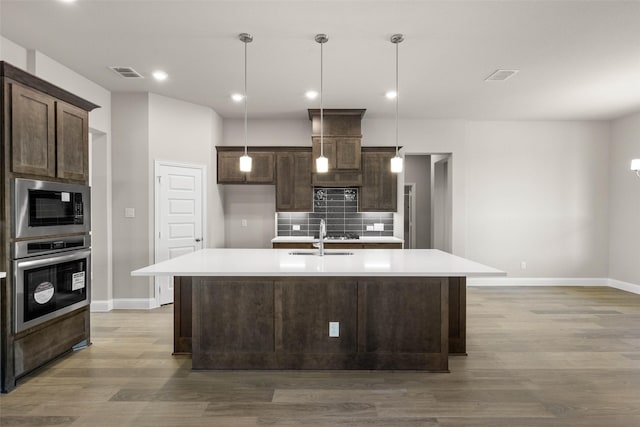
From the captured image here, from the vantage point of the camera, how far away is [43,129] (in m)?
2.95

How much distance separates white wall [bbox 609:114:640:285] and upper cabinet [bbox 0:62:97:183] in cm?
732

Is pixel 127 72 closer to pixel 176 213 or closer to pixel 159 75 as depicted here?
pixel 159 75

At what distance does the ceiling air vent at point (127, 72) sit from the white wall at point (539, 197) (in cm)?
498

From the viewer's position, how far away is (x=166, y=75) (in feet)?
13.8

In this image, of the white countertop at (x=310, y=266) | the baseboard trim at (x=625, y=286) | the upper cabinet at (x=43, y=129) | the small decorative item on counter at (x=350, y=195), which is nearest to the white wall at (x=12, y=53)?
the upper cabinet at (x=43, y=129)

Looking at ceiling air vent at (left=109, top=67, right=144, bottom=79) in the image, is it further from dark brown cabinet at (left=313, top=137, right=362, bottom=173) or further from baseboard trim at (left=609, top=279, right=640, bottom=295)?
baseboard trim at (left=609, top=279, right=640, bottom=295)

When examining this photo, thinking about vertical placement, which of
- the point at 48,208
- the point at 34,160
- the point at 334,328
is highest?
the point at 34,160

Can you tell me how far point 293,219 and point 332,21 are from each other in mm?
3655

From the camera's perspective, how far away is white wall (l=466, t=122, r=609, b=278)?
248 inches

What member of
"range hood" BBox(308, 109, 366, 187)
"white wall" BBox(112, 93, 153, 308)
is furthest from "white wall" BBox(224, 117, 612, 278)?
"white wall" BBox(112, 93, 153, 308)

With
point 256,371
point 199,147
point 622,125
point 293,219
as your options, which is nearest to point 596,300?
point 622,125

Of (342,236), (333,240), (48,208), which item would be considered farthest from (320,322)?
(342,236)

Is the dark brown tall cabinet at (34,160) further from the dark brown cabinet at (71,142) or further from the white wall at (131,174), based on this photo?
the white wall at (131,174)

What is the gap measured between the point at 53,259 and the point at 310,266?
80.9 inches
